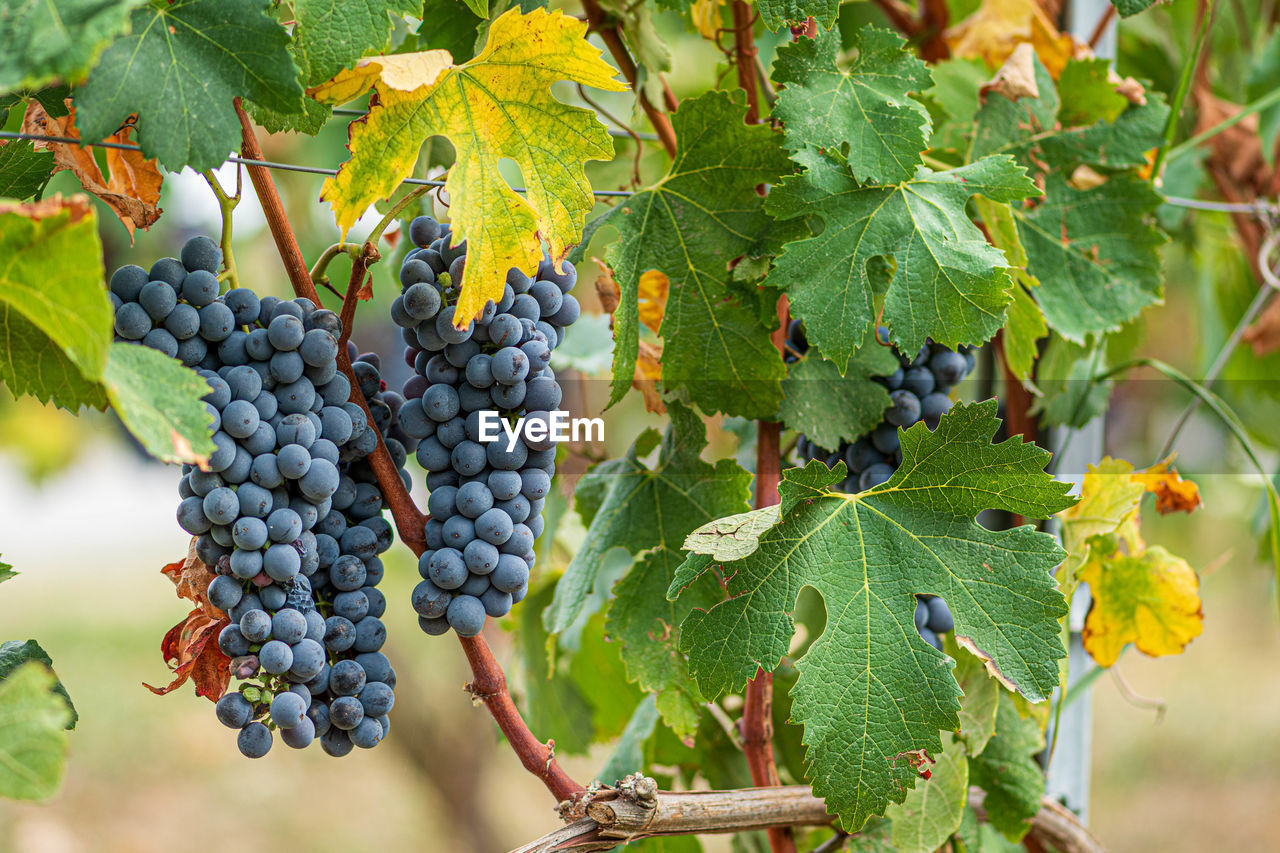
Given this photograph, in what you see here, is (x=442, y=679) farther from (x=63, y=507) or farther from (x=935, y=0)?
(x=935, y=0)

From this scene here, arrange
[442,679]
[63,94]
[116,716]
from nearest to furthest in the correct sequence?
[63,94] < [116,716] < [442,679]

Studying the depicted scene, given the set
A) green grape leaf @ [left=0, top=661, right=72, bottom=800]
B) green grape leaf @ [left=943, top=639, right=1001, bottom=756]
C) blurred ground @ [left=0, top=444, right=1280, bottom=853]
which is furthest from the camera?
blurred ground @ [left=0, top=444, right=1280, bottom=853]

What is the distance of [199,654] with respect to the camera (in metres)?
0.55

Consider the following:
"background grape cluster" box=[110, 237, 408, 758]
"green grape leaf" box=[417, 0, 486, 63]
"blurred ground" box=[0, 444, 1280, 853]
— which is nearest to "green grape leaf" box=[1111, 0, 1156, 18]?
"green grape leaf" box=[417, 0, 486, 63]

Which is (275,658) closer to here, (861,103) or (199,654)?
(199,654)

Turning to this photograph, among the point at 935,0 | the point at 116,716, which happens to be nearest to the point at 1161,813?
the point at 935,0

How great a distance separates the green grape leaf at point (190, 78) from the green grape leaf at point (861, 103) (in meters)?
0.32

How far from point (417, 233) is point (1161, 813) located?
133 inches

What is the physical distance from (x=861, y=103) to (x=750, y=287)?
15cm

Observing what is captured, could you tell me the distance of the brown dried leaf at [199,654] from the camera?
539mm

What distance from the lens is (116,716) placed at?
3.37 meters

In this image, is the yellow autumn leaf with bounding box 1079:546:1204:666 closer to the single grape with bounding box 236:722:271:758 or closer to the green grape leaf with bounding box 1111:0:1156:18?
the green grape leaf with bounding box 1111:0:1156:18

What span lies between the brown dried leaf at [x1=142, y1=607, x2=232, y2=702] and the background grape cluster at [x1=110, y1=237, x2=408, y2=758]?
24mm

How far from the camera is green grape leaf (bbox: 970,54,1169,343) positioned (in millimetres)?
801
